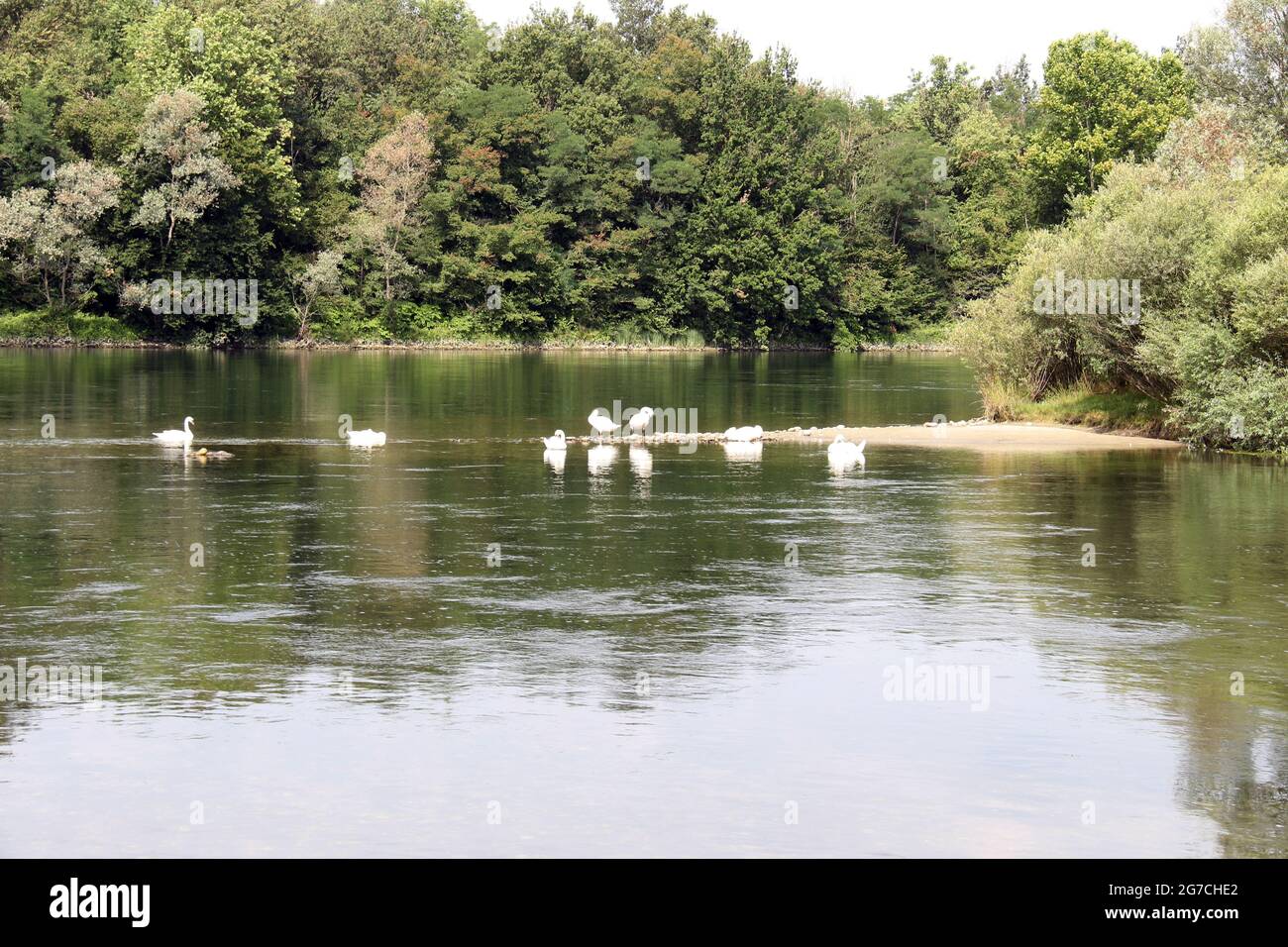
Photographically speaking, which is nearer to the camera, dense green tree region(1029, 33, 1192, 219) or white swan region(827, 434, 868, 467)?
white swan region(827, 434, 868, 467)

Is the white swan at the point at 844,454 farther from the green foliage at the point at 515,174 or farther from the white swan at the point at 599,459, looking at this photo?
the green foliage at the point at 515,174

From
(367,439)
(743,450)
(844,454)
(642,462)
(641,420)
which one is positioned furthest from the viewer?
(641,420)

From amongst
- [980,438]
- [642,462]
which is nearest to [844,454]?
[642,462]

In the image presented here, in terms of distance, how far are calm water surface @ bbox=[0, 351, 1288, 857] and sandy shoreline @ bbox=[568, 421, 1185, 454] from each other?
191 inches

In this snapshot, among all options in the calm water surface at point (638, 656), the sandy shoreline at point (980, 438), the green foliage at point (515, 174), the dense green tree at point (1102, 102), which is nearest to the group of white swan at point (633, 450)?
the sandy shoreline at point (980, 438)

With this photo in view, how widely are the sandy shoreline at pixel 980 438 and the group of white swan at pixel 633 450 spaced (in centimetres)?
65

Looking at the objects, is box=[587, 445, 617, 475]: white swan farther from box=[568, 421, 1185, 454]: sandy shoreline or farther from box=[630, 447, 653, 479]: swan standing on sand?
box=[568, 421, 1185, 454]: sandy shoreline

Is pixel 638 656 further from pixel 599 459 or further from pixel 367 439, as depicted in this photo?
pixel 367 439

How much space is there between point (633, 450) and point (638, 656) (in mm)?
23268

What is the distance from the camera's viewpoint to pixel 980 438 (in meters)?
44.1

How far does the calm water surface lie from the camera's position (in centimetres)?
1252

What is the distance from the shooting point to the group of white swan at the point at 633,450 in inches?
1480

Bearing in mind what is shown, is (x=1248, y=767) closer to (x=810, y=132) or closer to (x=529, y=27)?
(x=529, y=27)

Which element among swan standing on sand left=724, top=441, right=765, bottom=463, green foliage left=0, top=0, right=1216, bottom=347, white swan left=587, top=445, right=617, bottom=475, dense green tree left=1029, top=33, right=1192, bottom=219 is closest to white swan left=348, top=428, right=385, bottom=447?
white swan left=587, top=445, right=617, bottom=475
